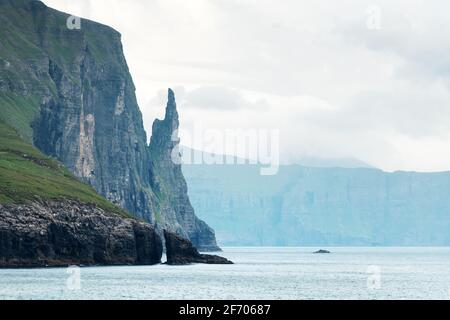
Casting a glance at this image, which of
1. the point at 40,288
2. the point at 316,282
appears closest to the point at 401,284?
the point at 316,282

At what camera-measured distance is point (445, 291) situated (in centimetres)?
16712

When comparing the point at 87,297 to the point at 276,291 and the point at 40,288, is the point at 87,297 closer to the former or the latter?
the point at 40,288
